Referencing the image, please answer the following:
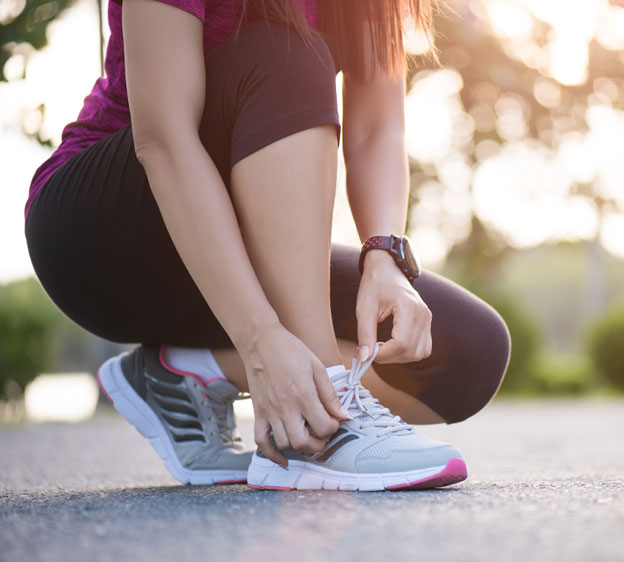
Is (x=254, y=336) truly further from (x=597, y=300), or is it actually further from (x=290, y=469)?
(x=597, y=300)

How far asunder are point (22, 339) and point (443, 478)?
604cm

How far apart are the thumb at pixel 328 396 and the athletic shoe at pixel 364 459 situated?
4 centimetres

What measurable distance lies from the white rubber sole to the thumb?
80 millimetres

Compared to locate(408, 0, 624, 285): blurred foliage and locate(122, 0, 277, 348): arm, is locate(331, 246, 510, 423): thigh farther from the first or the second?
locate(408, 0, 624, 285): blurred foliage

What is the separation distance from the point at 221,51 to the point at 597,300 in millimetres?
21644

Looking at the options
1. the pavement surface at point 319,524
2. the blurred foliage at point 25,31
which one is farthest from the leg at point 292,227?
the blurred foliage at point 25,31

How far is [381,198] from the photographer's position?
4.07 feet

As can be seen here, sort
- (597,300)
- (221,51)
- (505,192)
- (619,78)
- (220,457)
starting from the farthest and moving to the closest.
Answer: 1. (597,300)
2. (505,192)
3. (619,78)
4. (220,457)
5. (221,51)

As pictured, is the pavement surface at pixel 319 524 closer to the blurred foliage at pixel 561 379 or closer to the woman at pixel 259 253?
the woman at pixel 259 253

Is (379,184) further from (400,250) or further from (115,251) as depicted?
(115,251)

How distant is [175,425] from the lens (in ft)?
4.24

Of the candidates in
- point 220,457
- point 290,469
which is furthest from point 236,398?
point 290,469

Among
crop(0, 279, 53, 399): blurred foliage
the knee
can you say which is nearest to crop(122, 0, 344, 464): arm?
the knee

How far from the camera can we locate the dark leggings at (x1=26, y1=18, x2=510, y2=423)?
106cm
